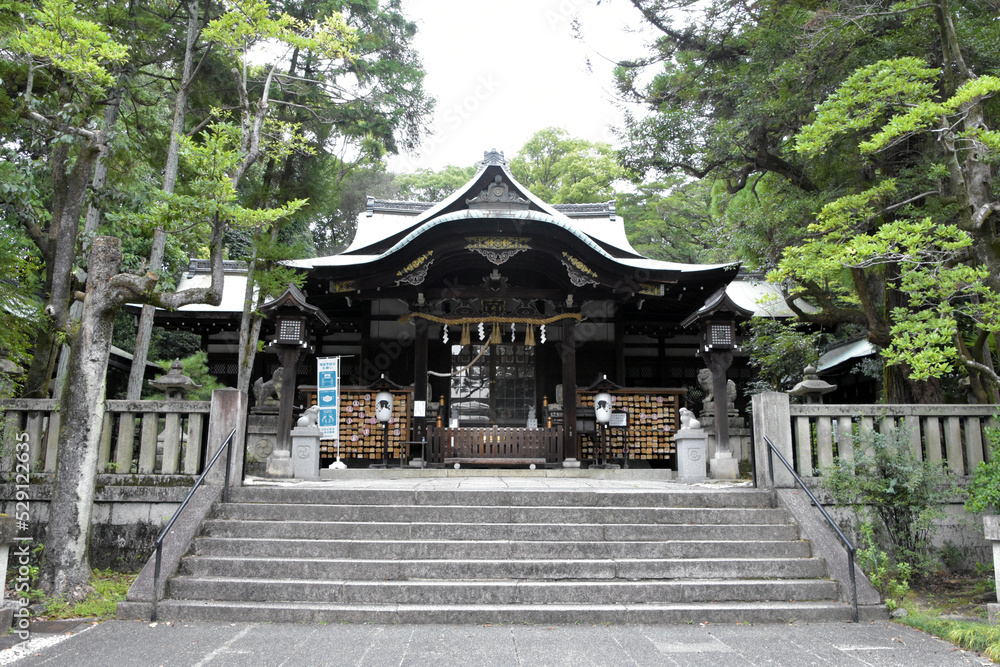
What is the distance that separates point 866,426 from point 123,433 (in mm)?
8254

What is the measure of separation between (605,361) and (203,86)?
404 inches

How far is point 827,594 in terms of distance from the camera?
18.6 ft

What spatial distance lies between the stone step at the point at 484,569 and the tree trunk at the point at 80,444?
98 centimetres

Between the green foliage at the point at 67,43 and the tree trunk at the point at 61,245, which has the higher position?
the green foliage at the point at 67,43

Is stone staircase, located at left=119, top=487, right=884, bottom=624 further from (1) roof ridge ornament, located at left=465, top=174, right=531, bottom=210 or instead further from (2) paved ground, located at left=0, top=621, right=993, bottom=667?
(1) roof ridge ornament, located at left=465, top=174, right=531, bottom=210

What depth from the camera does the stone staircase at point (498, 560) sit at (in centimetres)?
536

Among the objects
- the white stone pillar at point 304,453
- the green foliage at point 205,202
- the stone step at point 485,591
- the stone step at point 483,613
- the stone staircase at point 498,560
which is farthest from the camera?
the white stone pillar at point 304,453

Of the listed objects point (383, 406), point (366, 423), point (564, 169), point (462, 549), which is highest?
point (564, 169)

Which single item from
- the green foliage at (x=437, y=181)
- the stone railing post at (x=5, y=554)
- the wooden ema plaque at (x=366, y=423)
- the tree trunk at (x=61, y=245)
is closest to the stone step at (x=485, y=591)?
the stone railing post at (x=5, y=554)

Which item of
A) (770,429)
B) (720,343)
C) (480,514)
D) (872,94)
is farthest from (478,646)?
(872,94)

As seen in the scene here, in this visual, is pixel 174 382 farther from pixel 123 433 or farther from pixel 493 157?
pixel 493 157

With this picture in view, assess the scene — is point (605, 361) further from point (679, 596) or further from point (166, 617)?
point (166, 617)

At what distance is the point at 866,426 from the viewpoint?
282 inches

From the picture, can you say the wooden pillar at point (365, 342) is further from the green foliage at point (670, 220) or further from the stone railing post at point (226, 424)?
the green foliage at point (670, 220)
